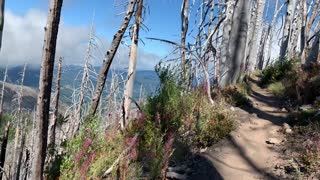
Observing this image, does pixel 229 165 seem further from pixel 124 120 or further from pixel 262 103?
pixel 262 103

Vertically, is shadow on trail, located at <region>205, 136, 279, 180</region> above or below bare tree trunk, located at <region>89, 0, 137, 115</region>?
below

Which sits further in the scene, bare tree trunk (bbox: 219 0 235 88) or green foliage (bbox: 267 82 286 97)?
bare tree trunk (bbox: 219 0 235 88)

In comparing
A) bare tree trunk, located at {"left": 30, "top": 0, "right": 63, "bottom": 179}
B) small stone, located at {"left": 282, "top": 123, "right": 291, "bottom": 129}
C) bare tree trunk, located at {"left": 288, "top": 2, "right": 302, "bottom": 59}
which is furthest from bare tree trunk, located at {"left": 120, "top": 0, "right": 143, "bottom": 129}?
bare tree trunk, located at {"left": 288, "top": 2, "right": 302, "bottom": 59}

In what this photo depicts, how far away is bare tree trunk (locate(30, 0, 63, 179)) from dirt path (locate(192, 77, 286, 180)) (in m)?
2.71

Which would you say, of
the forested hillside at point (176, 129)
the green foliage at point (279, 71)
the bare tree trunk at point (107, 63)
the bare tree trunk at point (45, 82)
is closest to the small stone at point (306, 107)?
the forested hillside at point (176, 129)

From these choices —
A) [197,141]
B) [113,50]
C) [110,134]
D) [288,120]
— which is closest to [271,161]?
[197,141]

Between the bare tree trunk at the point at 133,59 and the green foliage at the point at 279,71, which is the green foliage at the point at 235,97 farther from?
the green foliage at the point at 279,71

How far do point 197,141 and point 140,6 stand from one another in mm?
3371

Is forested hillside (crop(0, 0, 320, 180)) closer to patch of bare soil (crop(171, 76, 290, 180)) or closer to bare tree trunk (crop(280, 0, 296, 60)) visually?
patch of bare soil (crop(171, 76, 290, 180))

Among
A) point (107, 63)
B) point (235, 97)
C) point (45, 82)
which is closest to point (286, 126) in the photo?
point (235, 97)

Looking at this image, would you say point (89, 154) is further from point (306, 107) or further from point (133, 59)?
point (306, 107)

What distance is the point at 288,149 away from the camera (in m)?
6.31

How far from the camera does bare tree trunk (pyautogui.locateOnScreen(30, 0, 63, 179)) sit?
3.66 metres

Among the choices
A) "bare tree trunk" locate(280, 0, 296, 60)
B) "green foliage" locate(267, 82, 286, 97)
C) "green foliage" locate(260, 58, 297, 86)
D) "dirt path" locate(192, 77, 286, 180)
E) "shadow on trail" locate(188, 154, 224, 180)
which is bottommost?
"shadow on trail" locate(188, 154, 224, 180)
